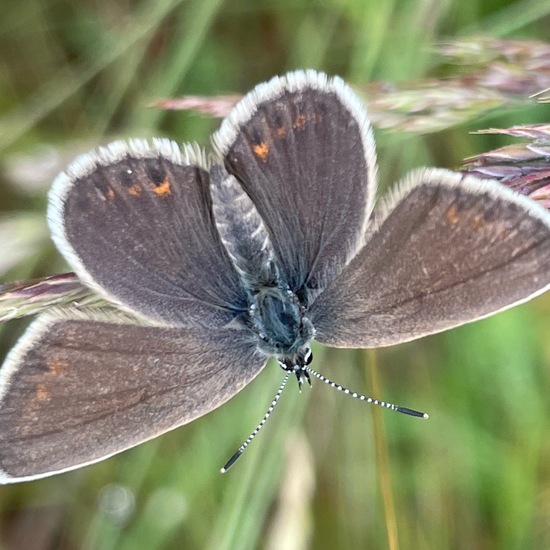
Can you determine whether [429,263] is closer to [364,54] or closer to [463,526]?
[364,54]

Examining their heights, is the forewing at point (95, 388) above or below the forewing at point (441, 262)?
below

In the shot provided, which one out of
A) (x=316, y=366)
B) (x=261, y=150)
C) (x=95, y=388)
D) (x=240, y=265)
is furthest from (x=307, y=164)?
(x=316, y=366)

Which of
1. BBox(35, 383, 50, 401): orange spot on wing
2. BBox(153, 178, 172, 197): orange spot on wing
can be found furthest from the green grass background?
BBox(35, 383, 50, 401): orange spot on wing

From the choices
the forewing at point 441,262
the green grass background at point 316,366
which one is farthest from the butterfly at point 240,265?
the green grass background at point 316,366

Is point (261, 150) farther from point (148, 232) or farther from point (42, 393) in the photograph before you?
point (42, 393)

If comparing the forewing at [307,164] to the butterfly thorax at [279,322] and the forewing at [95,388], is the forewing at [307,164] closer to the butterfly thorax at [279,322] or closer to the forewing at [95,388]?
the butterfly thorax at [279,322]

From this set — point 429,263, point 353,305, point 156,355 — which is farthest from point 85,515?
point 429,263

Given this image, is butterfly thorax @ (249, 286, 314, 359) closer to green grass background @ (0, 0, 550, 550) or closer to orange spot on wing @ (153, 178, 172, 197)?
orange spot on wing @ (153, 178, 172, 197)
